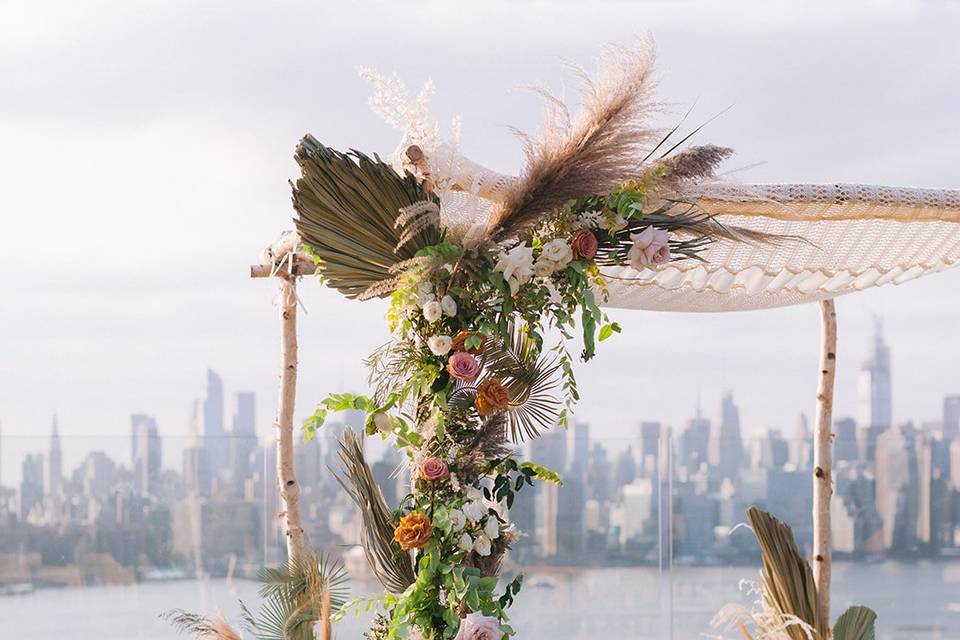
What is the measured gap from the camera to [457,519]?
2.83 meters

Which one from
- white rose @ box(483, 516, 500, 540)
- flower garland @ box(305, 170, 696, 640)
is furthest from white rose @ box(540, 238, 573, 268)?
white rose @ box(483, 516, 500, 540)

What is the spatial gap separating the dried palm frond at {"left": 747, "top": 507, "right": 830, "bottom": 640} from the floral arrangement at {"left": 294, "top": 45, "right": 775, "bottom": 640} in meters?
1.84

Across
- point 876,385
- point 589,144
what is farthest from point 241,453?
point 876,385

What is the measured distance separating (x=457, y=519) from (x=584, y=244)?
759mm

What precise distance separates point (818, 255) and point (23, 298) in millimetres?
4617

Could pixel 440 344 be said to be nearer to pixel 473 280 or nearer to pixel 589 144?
pixel 473 280

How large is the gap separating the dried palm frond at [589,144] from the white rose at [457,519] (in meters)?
0.70

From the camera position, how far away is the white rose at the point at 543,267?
289 cm

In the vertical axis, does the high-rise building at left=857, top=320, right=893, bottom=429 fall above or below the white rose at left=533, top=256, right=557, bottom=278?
below

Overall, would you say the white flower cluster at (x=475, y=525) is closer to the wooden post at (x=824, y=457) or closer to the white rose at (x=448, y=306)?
the white rose at (x=448, y=306)

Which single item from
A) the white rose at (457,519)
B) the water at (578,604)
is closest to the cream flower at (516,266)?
the white rose at (457,519)

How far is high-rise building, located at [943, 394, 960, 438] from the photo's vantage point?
→ 769 centimetres

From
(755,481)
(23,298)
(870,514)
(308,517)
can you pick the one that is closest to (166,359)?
(23,298)

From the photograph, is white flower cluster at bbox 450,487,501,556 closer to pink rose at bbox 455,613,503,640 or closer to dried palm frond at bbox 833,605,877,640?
pink rose at bbox 455,613,503,640
